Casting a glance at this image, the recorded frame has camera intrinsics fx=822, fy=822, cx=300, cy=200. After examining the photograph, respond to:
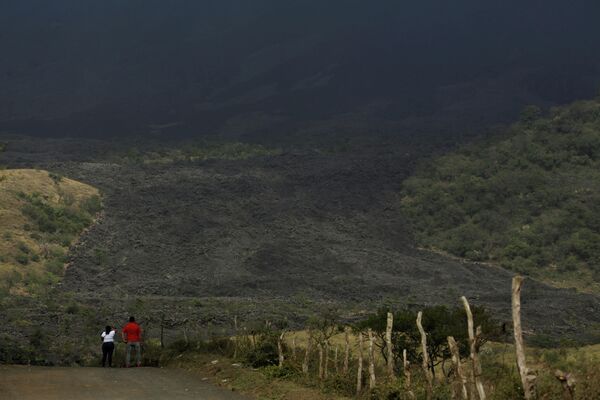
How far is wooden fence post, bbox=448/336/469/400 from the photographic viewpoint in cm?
1186

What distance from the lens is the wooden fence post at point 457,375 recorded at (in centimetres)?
1186

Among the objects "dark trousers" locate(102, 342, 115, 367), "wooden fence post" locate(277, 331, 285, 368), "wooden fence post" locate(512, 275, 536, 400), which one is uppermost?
"wooden fence post" locate(512, 275, 536, 400)

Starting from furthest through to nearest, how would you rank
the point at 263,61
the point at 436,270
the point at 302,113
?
the point at 263,61 < the point at 302,113 < the point at 436,270

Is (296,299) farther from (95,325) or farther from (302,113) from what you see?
(302,113)

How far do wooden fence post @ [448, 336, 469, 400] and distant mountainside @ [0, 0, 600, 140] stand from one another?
323ft

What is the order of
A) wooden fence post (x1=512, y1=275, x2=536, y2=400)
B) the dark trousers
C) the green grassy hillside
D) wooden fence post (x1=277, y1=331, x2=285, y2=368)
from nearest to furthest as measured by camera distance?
wooden fence post (x1=512, y1=275, x2=536, y2=400) → wooden fence post (x1=277, y1=331, x2=285, y2=368) → the dark trousers → the green grassy hillside

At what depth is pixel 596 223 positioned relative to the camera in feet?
209

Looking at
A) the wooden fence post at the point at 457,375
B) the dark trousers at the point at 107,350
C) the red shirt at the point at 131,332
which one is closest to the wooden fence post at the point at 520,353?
the wooden fence post at the point at 457,375

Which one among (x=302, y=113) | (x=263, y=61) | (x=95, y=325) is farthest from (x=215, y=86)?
(x=95, y=325)

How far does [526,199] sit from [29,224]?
4074 centimetres

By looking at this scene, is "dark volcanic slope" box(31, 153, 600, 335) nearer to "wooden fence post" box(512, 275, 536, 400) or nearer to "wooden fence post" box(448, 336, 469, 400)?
"wooden fence post" box(448, 336, 469, 400)

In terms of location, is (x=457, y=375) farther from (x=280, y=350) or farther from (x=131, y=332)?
(x=131, y=332)

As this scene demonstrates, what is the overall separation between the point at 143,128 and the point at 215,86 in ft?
130

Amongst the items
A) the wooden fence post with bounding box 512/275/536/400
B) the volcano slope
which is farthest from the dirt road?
the volcano slope
